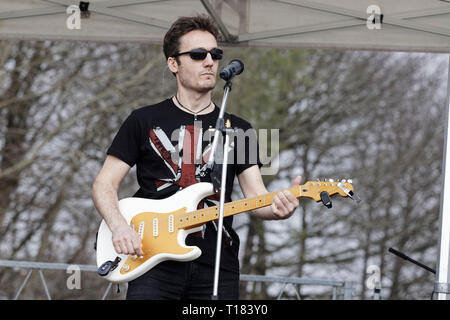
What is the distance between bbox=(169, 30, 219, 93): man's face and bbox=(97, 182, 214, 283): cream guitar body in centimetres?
52

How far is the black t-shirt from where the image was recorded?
3656 millimetres

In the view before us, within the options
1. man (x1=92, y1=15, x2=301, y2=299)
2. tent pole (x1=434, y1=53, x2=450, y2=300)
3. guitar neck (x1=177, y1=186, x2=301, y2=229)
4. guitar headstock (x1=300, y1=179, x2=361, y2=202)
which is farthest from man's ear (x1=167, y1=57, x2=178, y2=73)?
tent pole (x1=434, y1=53, x2=450, y2=300)

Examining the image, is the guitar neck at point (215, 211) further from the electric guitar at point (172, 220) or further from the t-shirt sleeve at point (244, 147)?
the t-shirt sleeve at point (244, 147)

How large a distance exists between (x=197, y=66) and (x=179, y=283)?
3.52 ft

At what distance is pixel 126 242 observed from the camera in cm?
351

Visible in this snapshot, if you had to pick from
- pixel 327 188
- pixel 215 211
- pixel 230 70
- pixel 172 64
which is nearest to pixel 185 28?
pixel 172 64

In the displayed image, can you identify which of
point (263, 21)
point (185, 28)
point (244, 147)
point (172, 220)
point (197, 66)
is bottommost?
point (172, 220)

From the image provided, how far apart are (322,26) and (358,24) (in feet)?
0.77

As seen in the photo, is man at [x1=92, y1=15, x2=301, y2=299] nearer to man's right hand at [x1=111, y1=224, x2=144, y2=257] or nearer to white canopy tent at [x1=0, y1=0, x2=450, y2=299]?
man's right hand at [x1=111, y1=224, x2=144, y2=257]

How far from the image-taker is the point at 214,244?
11.8ft

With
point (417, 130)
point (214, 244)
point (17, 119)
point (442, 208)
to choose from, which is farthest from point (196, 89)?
point (417, 130)

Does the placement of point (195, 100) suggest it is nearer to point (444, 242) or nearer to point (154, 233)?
point (154, 233)

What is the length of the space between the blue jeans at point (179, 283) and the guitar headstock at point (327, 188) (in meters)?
0.55

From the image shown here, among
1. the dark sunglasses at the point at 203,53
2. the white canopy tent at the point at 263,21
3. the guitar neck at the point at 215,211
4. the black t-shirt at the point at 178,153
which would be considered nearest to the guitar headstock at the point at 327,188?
the guitar neck at the point at 215,211
